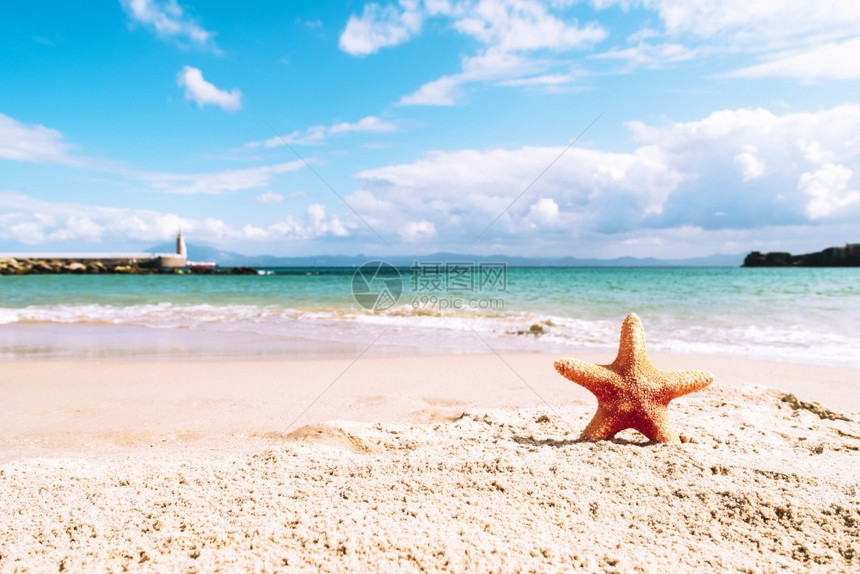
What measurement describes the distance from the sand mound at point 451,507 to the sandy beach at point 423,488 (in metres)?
0.01

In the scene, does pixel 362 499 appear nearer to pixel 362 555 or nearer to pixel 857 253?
pixel 362 555

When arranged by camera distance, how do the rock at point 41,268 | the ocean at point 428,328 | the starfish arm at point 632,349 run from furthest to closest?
the rock at point 41,268 → the ocean at point 428,328 → the starfish arm at point 632,349

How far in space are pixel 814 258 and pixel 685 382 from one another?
96.2 m

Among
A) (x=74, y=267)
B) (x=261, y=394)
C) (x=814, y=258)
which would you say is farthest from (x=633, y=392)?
(x=814, y=258)

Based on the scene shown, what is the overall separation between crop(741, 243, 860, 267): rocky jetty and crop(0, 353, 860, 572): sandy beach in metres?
91.5

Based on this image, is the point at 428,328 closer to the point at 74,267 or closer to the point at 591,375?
the point at 591,375

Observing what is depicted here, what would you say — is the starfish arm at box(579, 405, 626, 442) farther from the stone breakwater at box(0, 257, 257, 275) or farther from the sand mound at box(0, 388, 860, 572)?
the stone breakwater at box(0, 257, 257, 275)

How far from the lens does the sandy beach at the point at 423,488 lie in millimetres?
2307

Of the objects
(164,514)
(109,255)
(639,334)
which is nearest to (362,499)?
(164,514)

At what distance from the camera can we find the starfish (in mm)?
3691

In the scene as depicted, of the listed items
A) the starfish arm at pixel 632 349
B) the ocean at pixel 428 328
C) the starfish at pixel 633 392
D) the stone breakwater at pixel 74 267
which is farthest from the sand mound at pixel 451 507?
the stone breakwater at pixel 74 267

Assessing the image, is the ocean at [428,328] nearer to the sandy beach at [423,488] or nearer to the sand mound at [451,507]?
the sandy beach at [423,488]

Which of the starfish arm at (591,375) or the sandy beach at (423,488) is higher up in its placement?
the starfish arm at (591,375)

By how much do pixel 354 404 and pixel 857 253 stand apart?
94598mm
